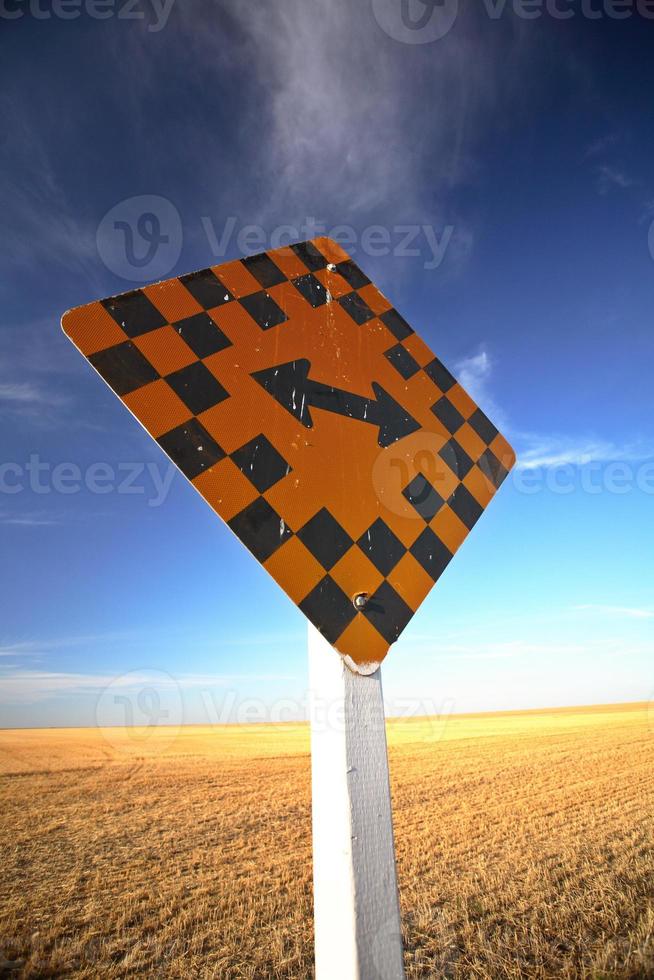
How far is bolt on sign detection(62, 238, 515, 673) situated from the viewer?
123cm

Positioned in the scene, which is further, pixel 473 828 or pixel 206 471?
pixel 473 828

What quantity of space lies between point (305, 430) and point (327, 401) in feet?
0.56

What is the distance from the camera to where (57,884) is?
644 cm

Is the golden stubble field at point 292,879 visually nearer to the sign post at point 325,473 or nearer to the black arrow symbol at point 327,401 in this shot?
the sign post at point 325,473

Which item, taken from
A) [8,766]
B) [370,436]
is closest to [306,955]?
[370,436]

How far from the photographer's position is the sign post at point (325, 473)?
106 cm

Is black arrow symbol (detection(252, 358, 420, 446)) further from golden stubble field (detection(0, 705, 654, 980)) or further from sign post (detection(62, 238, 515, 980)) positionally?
golden stubble field (detection(0, 705, 654, 980))

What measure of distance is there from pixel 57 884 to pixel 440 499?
28.5 ft

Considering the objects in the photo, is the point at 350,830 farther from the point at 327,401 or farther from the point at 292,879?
the point at 292,879

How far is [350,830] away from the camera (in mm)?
1027

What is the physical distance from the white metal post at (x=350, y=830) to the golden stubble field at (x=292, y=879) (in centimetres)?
372

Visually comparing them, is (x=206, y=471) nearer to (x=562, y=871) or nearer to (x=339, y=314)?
(x=339, y=314)

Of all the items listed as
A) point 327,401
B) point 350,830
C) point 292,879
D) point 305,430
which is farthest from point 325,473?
point 292,879

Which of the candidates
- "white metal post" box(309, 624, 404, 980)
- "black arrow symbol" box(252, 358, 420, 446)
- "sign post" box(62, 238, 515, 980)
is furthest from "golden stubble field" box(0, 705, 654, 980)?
"black arrow symbol" box(252, 358, 420, 446)
